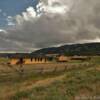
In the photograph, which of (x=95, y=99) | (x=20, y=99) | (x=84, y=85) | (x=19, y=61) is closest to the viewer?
(x=95, y=99)

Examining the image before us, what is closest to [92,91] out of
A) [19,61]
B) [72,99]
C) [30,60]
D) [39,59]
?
[72,99]

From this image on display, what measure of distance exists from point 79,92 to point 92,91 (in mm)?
920

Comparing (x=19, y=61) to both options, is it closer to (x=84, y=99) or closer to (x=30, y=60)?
(x=30, y=60)

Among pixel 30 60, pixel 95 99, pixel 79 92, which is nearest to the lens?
pixel 95 99

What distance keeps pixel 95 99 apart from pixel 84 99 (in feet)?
1.78

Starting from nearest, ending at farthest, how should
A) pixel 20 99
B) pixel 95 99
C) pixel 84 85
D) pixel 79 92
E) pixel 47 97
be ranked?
pixel 95 99
pixel 47 97
pixel 20 99
pixel 79 92
pixel 84 85

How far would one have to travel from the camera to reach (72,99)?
12938 mm

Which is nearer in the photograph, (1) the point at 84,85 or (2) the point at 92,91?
(2) the point at 92,91

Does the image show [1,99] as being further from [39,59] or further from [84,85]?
[39,59]

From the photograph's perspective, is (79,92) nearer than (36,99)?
No

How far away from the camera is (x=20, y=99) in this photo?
14.6m

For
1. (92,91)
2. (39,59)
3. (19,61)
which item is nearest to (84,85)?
(92,91)

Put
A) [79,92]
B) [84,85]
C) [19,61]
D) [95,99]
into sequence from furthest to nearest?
[19,61], [84,85], [79,92], [95,99]

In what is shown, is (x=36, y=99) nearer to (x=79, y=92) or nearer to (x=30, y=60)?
(x=79, y=92)
